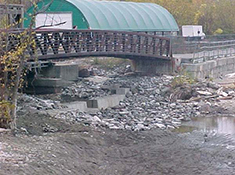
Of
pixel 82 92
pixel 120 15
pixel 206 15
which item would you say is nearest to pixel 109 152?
pixel 82 92

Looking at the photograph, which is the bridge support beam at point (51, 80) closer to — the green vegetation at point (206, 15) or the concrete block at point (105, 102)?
the concrete block at point (105, 102)

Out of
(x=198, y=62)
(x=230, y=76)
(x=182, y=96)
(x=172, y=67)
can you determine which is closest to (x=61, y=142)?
(x=182, y=96)

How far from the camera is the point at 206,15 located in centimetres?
5494

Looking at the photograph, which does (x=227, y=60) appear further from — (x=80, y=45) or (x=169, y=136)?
(x=169, y=136)

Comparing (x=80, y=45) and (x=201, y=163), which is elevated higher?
(x=80, y=45)

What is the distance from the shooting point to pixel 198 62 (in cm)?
3706

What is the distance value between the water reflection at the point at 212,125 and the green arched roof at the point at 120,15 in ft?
50.1

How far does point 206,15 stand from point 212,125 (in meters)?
33.5

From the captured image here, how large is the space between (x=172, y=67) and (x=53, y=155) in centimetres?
2194

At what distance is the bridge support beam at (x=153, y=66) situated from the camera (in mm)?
35375

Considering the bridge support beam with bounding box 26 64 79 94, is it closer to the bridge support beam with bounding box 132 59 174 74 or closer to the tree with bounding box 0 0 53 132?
the bridge support beam with bounding box 132 59 174 74

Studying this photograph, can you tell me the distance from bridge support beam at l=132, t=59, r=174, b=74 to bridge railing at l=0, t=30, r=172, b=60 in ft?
1.68

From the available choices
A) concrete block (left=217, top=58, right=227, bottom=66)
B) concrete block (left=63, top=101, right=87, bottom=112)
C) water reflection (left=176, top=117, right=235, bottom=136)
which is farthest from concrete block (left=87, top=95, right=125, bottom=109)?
concrete block (left=217, top=58, right=227, bottom=66)

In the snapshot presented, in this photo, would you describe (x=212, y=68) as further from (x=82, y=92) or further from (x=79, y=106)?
→ (x=79, y=106)
